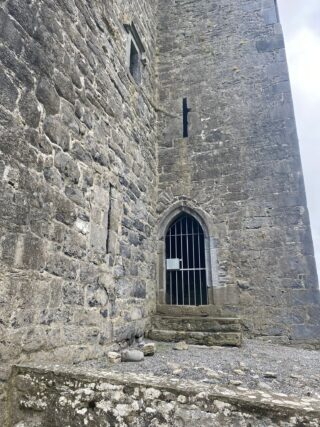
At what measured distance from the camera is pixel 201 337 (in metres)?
4.65

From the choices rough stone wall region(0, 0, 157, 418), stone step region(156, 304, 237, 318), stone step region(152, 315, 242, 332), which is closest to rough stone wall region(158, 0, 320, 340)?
stone step region(156, 304, 237, 318)

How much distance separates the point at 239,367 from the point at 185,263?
116 inches

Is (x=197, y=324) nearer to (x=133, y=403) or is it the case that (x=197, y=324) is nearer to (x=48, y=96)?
(x=133, y=403)

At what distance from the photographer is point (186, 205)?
6363 mm

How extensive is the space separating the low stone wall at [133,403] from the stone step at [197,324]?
3.07 metres

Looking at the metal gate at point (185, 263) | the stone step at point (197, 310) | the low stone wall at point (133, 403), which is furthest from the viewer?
the metal gate at point (185, 263)

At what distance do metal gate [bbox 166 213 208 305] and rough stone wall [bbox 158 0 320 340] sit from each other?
39 cm

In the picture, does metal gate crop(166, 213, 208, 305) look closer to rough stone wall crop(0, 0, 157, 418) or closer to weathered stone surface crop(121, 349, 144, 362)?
rough stone wall crop(0, 0, 157, 418)

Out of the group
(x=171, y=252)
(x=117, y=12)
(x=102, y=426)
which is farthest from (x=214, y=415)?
(x=117, y=12)

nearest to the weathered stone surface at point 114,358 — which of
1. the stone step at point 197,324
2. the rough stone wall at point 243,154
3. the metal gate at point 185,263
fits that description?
the stone step at point 197,324

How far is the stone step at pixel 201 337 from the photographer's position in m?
4.54

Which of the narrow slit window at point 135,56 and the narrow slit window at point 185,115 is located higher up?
the narrow slit window at point 135,56

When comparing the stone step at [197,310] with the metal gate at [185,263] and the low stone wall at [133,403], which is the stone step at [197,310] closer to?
the metal gate at [185,263]

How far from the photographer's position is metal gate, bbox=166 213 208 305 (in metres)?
5.93
